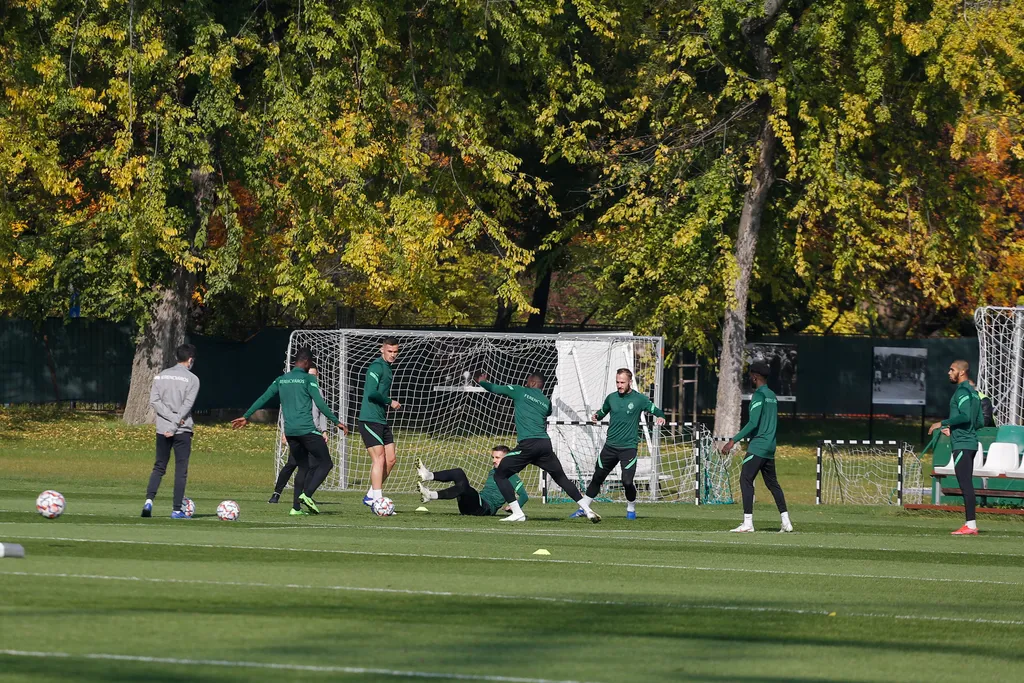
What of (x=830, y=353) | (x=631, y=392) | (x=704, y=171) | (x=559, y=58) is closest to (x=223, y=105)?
(x=559, y=58)

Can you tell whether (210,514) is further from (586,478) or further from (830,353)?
(830,353)

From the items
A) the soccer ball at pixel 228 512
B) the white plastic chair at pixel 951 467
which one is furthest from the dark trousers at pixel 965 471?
the soccer ball at pixel 228 512

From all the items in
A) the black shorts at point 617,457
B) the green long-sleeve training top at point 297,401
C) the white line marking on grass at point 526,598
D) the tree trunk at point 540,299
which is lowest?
the white line marking on grass at point 526,598

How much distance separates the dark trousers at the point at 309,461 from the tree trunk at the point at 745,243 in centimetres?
1607

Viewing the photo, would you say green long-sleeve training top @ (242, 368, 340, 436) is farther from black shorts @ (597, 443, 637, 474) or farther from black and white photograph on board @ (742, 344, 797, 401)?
black and white photograph on board @ (742, 344, 797, 401)

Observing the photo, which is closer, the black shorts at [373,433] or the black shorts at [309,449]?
the black shorts at [309,449]

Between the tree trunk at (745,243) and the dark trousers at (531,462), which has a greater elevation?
Result: the tree trunk at (745,243)

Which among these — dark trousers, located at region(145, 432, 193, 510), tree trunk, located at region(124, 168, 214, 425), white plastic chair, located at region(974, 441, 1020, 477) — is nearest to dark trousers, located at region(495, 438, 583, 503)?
dark trousers, located at region(145, 432, 193, 510)

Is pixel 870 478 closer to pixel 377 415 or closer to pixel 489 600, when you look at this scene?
pixel 377 415

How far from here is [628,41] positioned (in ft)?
115

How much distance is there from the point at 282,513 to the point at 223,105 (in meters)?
15.0

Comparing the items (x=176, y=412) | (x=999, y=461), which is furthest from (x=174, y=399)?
(x=999, y=461)

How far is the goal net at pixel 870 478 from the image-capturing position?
79.1 ft

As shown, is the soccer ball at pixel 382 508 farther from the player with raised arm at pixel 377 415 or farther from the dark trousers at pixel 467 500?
the dark trousers at pixel 467 500
